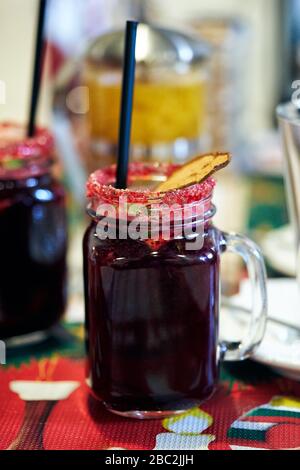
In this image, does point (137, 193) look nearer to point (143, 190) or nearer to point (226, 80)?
point (143, 190)

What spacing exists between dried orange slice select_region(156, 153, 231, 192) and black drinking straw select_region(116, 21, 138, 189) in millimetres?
29

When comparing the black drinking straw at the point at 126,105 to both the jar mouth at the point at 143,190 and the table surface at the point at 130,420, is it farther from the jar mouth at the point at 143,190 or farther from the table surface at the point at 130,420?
the table surface at the point at 130,420

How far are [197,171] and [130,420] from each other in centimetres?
19

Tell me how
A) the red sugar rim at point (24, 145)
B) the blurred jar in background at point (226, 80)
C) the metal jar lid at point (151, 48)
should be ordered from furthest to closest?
the blurred jar in background at point (226, 80)
the metal jar lid at point (151, 48)
the red sugar rim at point (24, 145)

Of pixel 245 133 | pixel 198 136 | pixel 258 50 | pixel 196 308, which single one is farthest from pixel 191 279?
Result: pixel 258 50

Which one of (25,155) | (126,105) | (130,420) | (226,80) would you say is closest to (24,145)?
(25,155)

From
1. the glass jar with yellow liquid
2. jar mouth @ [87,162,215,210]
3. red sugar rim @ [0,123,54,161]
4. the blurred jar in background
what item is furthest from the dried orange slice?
the blurred jar in background

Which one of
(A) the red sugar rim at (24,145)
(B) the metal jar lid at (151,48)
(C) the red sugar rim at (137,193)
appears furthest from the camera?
(B) the metal jar lid at (151,48)

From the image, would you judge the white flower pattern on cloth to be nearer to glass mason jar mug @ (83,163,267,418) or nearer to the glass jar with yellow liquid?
glass mason jar mug @ (83,163,267,418)

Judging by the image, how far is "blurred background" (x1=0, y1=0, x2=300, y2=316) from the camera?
91cm

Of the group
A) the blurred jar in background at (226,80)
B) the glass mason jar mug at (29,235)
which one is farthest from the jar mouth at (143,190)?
the blurred jar in background at (226,80)

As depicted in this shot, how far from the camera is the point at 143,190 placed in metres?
0.51

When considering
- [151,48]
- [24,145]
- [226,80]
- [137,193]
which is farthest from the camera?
[226,80]

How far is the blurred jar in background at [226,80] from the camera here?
1.23 meters
